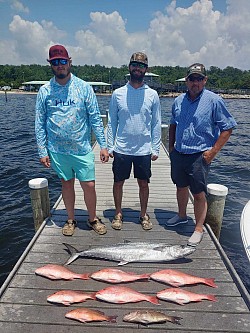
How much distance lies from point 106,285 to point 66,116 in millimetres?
1937

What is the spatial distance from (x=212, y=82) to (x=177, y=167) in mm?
100926

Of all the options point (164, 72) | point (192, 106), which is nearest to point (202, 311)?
point (192, 106)

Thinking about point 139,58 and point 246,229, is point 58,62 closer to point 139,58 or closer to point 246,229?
point 139,58

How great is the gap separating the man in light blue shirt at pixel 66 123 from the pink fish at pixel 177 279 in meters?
1.42

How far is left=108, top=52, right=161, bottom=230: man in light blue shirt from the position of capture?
11.9 feet

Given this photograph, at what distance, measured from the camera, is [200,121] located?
11.2 ft

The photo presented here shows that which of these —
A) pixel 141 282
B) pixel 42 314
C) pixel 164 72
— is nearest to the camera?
pixel 42 314

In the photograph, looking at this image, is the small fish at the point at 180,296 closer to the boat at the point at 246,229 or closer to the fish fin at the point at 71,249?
the fish fin at the point at 71,249

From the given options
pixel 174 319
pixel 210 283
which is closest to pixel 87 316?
pixel 174 319

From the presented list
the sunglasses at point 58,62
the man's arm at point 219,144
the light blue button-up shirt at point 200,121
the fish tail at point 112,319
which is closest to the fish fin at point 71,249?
the fish tail at point 112,319

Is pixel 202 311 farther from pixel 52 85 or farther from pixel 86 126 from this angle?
pixel 52 85

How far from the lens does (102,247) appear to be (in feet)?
11.6

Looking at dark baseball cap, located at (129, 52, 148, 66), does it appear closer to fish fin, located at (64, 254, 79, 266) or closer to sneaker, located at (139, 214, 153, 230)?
sneaker, located at (139, 214, 153, 230)

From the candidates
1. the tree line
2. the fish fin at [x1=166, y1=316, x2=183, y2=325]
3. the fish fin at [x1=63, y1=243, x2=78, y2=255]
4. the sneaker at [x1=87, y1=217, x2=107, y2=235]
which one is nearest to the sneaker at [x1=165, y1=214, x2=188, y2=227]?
the sneaker at [x1=87, y1=217, x2=107, y2=235]
